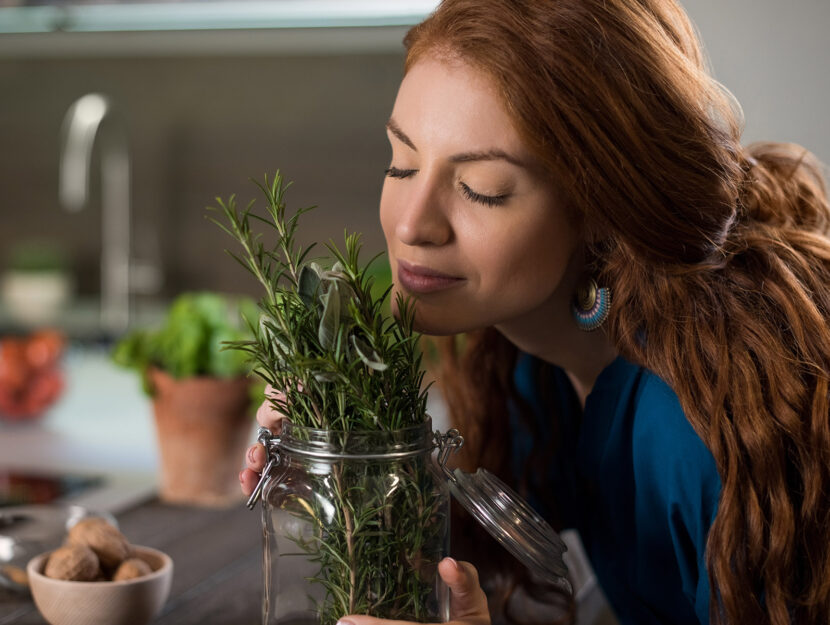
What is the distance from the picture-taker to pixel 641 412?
82 cm

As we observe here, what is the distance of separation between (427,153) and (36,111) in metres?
3.32

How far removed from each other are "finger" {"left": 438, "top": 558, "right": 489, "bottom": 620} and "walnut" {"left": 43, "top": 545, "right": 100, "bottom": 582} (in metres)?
0.33

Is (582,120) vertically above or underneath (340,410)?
above

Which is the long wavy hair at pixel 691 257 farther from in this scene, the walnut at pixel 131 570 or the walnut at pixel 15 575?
the walnut at pixel 15 575

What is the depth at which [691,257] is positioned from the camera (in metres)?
0.77

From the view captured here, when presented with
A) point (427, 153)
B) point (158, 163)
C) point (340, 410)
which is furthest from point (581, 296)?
point (158, 163)

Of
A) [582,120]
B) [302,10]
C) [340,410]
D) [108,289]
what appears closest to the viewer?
[340,410]

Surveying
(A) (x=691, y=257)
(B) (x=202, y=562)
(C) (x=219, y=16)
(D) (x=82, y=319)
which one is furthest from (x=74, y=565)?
(D) (x=82, y=319)

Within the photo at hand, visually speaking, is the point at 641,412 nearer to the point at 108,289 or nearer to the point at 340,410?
the point at 340,410

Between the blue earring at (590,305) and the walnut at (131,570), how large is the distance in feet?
1.51

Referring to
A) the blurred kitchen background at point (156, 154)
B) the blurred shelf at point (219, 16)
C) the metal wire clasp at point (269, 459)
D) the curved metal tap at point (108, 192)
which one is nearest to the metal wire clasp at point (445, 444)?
the metal wire clasp at point (269, 459)

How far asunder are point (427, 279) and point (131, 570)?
0.36m

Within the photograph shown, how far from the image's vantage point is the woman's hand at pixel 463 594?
59 cm

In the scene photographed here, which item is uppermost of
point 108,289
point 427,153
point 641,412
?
point 427,153
